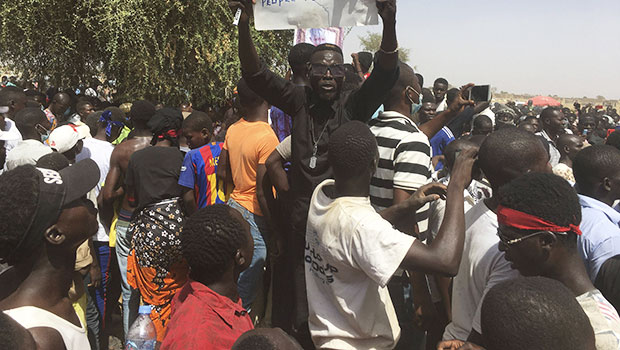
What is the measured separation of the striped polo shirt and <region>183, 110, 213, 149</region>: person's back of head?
1.68 m

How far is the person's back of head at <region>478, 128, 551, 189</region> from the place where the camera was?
233cm

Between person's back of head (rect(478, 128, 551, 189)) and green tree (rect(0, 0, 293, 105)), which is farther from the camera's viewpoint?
green tree (rect(0, 0, 293, 105))

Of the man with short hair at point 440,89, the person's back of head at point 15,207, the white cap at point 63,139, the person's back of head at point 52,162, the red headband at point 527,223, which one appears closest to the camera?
the person's back of head at point 15,207

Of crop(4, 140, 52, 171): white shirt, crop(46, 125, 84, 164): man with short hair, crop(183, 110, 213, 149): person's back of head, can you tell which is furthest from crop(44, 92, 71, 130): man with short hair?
crop(183, 110, 213, 149): person's back of head

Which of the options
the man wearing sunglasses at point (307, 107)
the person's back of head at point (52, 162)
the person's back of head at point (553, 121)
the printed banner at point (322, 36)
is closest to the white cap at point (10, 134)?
the person's back of head at point (52, 162)

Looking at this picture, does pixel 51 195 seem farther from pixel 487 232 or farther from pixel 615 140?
pixel 615 140

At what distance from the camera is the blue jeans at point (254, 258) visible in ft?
12.1

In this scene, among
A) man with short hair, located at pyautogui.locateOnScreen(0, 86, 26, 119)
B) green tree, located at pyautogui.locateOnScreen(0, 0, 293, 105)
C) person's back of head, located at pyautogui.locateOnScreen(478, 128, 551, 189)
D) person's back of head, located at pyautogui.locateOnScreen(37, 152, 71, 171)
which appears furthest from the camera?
green tree, located at pyautogui.locateOnScreen(0, 0, 293, 105)

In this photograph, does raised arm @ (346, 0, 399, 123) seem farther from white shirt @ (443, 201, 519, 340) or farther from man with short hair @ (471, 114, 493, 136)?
man with short hair @ (471, 114, 493, 136)

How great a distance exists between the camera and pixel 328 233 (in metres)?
2.23

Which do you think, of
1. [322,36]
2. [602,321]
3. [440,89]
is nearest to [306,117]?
[602,321]

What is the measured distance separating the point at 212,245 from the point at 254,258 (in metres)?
1.52

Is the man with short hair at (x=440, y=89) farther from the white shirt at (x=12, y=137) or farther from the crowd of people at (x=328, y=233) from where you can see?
the white shirt at (x=12, y=137)

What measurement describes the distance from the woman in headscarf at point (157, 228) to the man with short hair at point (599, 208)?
8.87 feet
